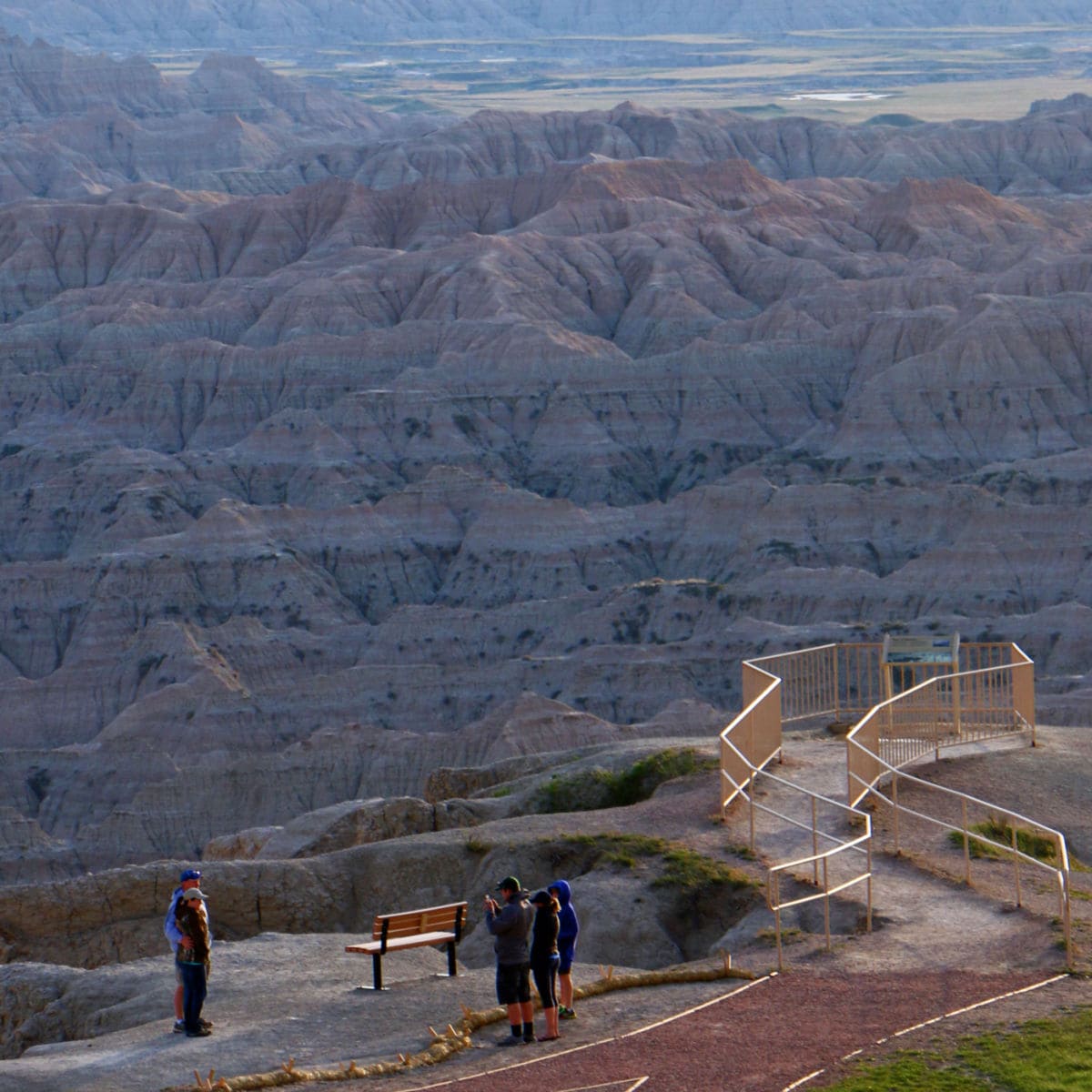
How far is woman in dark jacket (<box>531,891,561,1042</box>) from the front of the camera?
23.6m

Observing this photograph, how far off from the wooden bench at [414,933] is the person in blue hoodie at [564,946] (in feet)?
6.68

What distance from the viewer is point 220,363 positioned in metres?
134

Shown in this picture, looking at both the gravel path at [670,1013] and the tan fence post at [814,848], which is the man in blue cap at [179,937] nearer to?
the gravel path at [670,1013]

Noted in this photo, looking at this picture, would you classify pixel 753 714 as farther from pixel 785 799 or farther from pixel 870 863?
pixel 870 863

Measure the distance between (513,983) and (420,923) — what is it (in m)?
2.81

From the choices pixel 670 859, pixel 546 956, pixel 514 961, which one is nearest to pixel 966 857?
pixel 670 859

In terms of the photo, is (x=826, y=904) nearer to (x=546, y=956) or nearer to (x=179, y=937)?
(x=546, y=956)

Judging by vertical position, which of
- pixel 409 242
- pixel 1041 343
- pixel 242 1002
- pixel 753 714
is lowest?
pixel 242 1002

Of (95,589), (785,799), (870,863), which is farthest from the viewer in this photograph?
(95,589)

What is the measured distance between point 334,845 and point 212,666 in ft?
159

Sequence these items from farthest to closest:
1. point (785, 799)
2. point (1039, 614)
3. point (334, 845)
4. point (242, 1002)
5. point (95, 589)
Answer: point (95, 589)
point (1039, 614)
point (334, 845)
point (785, 799)
point (242, 1002)

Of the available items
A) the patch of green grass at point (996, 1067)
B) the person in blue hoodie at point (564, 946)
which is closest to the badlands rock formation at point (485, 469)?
the person in blue hoodie at point (564, 946)

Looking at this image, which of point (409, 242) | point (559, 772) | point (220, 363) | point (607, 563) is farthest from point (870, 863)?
point (409, 242)

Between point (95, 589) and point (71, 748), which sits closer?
point (71, 748)
